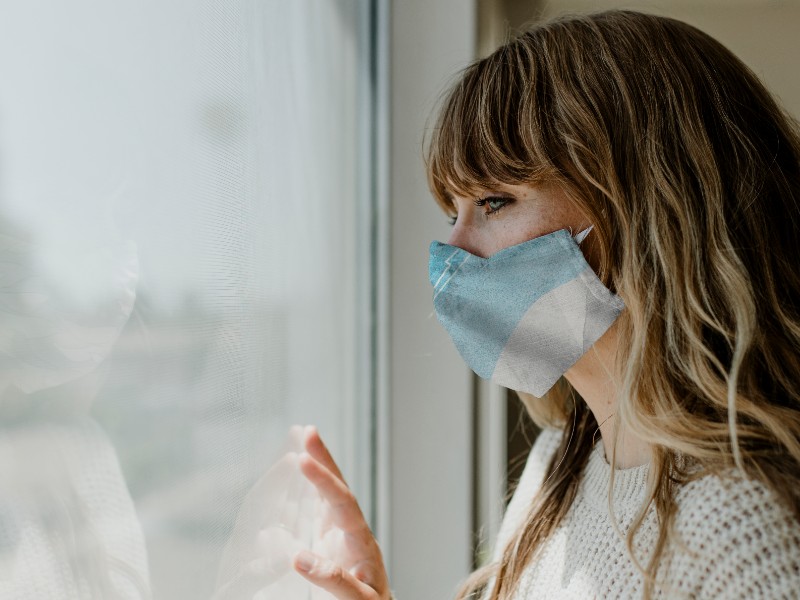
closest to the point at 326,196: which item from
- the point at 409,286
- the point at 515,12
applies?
the point at 409,286

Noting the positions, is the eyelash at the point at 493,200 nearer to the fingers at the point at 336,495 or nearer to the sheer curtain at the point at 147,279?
the sheer curtain at the point at 147,279

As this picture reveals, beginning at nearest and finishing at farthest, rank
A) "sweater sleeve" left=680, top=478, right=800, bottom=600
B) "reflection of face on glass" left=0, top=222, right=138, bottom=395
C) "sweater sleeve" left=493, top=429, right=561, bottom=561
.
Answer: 1. "reflection of face on glass" left=0, top=222, right=138, bottom=395
2. "sweater sleeve" left=680, top=478, right=800, bottom=600
3. "sweater sleeve" left=493, top=429, right=561, bottom=561

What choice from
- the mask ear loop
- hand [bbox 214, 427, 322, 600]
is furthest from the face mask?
hand [bbox 214, 427, 322, 600]

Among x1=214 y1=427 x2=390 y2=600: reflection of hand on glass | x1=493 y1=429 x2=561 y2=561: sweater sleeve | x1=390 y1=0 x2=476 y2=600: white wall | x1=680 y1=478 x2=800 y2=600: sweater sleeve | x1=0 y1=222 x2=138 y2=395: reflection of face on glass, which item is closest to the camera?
x1=0 y1=222 x2=138 y2=395: reflection of face on glass

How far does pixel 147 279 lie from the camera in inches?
20.2

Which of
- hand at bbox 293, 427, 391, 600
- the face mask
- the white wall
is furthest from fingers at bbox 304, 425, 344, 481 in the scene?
the white wall

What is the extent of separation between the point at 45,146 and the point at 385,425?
3.01 feet

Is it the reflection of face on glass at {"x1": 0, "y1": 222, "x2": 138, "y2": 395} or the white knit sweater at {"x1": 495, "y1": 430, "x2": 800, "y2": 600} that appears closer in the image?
the reflection of face on glass at {"x1": 0, "y1": 222, "x2": 138, "y2": 395}

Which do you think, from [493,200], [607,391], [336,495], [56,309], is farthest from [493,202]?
[56,309]

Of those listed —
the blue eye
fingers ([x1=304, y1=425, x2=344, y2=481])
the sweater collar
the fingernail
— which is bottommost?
the fingernail

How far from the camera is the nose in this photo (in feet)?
2.68

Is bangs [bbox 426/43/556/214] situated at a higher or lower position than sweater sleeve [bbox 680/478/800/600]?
higher

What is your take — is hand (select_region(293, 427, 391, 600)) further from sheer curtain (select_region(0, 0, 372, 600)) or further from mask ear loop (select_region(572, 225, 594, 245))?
mask ear loop (select_region(572, 225, 594, 245))

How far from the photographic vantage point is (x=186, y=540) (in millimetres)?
590
